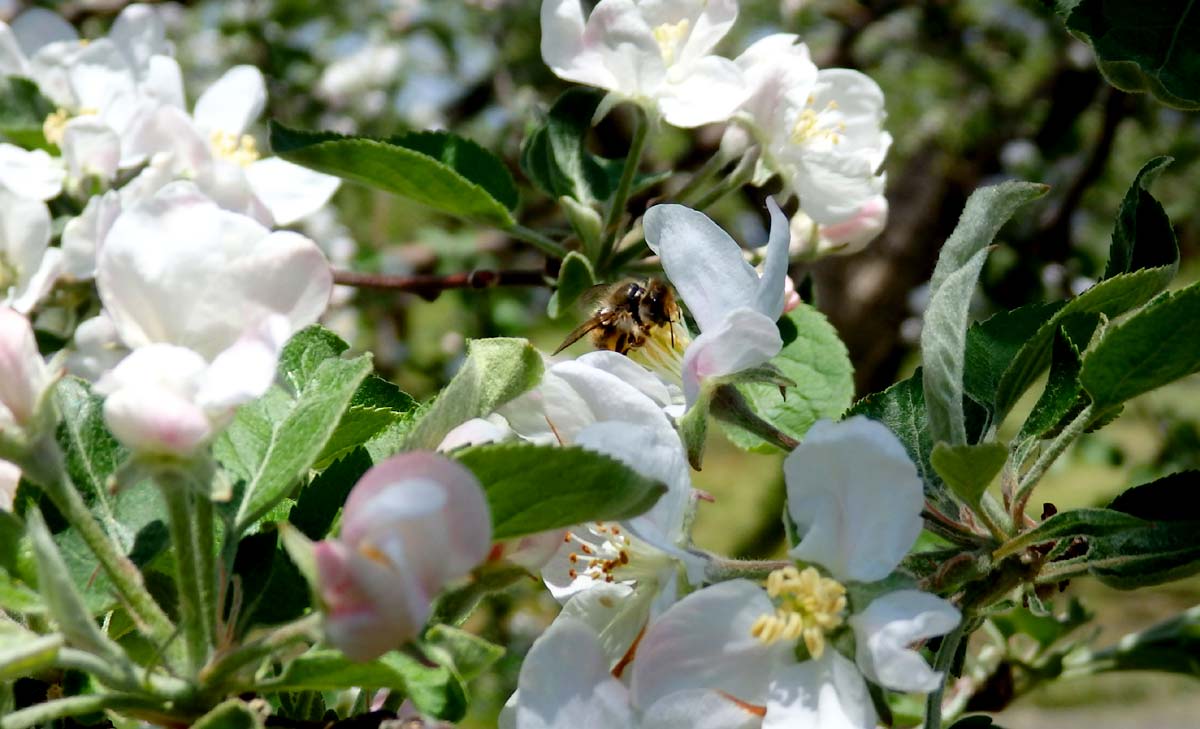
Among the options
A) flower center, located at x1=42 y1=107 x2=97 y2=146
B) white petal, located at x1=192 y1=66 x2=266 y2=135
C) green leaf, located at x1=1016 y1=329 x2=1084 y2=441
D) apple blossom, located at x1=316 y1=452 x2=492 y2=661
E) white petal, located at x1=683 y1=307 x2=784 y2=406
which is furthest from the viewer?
white petal, located at x1=192 y1=66 x2=266 y2=135

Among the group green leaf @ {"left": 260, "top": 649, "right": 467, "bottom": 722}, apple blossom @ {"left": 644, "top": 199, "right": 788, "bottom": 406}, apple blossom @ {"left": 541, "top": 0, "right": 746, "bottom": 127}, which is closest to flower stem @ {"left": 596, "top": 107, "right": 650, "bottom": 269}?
apple blossom @ {"left": 541, "top": 0, "right": 746, "bottom": 127}

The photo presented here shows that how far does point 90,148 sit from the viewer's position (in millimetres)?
1293

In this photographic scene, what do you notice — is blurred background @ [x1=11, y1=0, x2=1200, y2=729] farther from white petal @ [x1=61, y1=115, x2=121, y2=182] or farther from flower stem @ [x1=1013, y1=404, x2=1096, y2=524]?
flower stem @ [x1=1013, y1=404, x2=1096, y2=524]

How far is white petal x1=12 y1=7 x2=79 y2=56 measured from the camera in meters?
1.70

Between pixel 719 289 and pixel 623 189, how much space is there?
0.50 metres

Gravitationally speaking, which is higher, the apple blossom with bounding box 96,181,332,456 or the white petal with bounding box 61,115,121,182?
the apple blossom with bounding box 96,181,332,456

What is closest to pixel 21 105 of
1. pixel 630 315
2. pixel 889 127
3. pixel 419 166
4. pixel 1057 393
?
pixel 419 166

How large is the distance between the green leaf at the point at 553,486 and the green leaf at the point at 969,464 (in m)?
0.17

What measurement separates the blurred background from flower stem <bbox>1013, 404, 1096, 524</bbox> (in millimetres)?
937

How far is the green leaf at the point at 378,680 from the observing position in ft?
2.10

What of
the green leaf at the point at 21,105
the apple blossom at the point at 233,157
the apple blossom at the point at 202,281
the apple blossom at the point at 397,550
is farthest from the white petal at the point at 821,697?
the green leaf at the point at 21,105

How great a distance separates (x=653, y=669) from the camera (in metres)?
0.69

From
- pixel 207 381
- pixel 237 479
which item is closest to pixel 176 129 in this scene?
pixel 237 479

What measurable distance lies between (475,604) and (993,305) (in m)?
2.39
